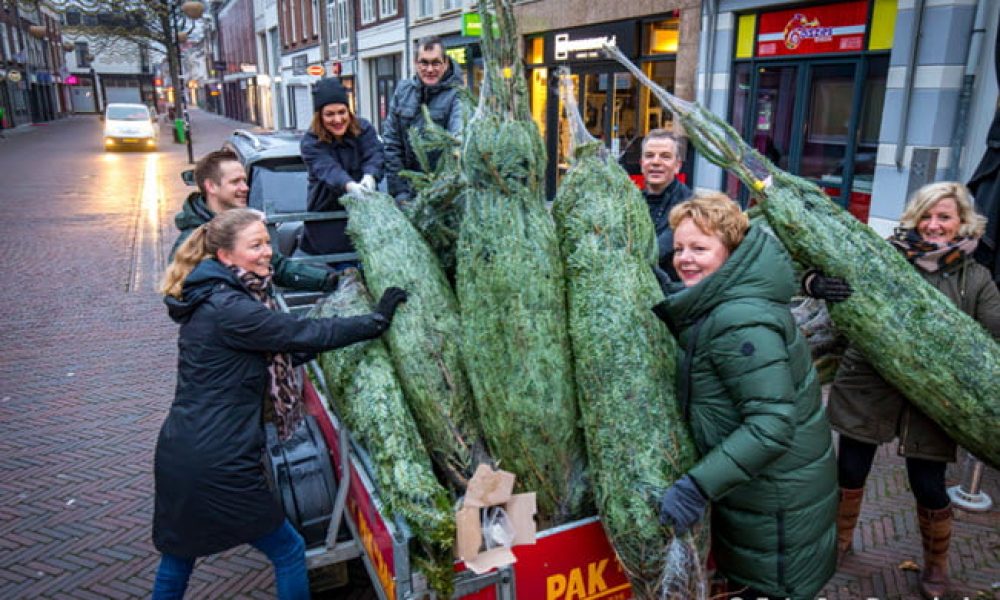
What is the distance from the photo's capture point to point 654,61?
34.0 feet

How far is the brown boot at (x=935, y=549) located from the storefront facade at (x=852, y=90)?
4.71 meters

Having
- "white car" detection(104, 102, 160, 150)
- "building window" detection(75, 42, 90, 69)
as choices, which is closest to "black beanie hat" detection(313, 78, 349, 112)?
"white car" detection(104, 102, 160, 150)

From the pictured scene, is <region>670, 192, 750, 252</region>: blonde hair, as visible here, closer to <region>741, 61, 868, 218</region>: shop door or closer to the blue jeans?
the blue jeans

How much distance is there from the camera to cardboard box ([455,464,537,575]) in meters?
1.85

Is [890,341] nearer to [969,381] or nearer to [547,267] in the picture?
[969,381]

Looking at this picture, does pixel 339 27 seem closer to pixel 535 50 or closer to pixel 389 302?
pixel 535 50

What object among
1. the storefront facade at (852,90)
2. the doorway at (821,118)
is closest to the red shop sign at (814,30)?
the storefront facade at (852,90)

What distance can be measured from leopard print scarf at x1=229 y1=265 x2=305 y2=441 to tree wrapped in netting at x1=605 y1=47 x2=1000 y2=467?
1.83 m

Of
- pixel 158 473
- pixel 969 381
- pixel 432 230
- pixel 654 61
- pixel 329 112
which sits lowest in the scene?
pixel 158 473

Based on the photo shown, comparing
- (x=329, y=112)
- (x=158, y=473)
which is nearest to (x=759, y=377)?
(x=158, y=473)

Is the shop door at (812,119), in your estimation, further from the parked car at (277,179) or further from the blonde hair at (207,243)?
the blonde hair at (207,243)

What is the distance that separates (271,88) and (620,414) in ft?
136

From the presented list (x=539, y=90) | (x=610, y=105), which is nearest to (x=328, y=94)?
(x=610, y=105)

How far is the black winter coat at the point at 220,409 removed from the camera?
2318 mm
